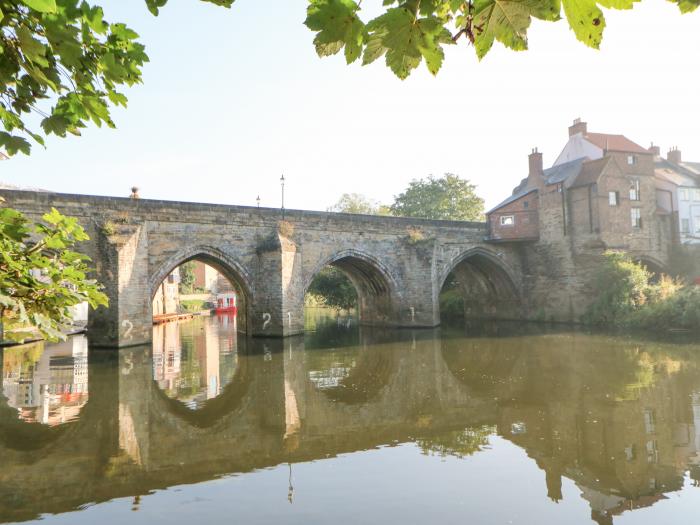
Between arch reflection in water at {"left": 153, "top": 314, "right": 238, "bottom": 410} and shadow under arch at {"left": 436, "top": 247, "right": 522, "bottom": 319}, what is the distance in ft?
45.1

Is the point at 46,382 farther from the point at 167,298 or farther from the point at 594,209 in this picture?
the point at 167,298

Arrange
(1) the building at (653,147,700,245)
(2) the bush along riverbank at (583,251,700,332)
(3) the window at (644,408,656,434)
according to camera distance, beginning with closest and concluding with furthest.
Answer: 1. (3) the window at (644,408,656,434)
2. (2) the bush along riverbank at (583,251,700,332)
3. (1) the building at (653,147,700,245)

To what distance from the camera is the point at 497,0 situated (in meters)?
1.58

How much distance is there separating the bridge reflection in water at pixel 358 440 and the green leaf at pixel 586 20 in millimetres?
4741

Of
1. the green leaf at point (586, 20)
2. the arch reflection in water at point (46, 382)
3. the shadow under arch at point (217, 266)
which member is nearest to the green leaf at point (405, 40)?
the green leaf at point (586, 20)

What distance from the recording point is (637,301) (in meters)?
22.5

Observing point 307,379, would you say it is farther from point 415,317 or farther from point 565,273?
point 565,273

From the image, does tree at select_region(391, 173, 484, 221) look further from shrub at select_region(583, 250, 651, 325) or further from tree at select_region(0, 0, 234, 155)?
tree at select_region(0, 0, 234, 155)

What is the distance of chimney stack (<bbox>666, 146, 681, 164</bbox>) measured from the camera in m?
37.7

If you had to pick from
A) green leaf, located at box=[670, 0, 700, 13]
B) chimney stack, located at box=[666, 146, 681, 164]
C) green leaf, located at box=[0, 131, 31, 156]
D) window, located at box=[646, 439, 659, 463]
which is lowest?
window, located at box=[646, 439, 659, 463]

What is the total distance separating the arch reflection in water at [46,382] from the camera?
918cm

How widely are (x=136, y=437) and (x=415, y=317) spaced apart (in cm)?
1851

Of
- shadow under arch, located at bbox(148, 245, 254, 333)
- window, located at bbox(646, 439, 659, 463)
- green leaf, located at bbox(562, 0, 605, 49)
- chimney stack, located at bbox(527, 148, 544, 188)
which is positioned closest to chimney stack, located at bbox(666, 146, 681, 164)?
chimney stack, located at bbox(527, 148, 544, 188)

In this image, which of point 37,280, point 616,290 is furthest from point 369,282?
point 37,280
